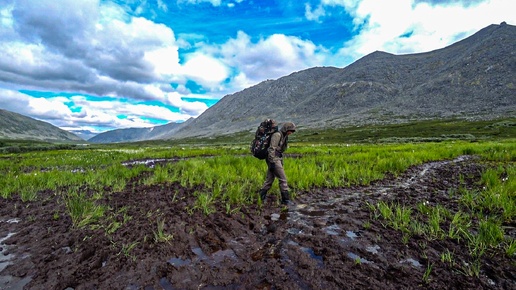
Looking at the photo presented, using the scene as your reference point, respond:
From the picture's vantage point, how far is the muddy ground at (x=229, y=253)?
390 centimetres

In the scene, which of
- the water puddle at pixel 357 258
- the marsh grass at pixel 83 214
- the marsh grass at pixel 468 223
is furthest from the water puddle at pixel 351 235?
the marsh grass at pixel 83 214

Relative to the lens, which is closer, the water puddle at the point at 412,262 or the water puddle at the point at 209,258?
the water puddle at the point at 412,262

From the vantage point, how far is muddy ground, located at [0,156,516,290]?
3.90 m

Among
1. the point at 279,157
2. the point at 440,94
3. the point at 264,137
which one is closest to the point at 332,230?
the point at 279,157

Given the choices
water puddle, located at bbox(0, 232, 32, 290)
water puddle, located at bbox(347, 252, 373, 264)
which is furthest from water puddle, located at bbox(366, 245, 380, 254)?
water puddle, located at bbox(0, 232, 32, 290)

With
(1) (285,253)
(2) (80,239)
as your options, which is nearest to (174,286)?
(1) (285,253)

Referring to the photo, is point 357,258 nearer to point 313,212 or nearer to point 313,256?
point 313,256

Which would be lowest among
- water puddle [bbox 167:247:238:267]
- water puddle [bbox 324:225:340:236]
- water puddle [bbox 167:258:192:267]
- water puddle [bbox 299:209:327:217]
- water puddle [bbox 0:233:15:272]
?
water puddle [bbox 299:209:327:217]

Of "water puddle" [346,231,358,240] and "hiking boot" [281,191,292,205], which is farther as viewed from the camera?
"hiking boot" [281,191,292,205]

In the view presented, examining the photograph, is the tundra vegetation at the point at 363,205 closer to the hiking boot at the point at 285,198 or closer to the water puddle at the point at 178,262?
the water puddle at the point at 178,262

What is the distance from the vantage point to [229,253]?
16.2 feet

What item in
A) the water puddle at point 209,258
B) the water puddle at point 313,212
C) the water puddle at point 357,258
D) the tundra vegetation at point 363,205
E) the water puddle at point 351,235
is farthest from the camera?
the water puddle at point 313,212

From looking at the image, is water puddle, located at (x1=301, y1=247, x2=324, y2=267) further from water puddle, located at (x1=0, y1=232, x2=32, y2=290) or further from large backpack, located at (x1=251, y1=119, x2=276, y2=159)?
water puddle, located at (x1=0, y1=232, x2=32, y2=290)

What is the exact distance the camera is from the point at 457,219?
575cm
